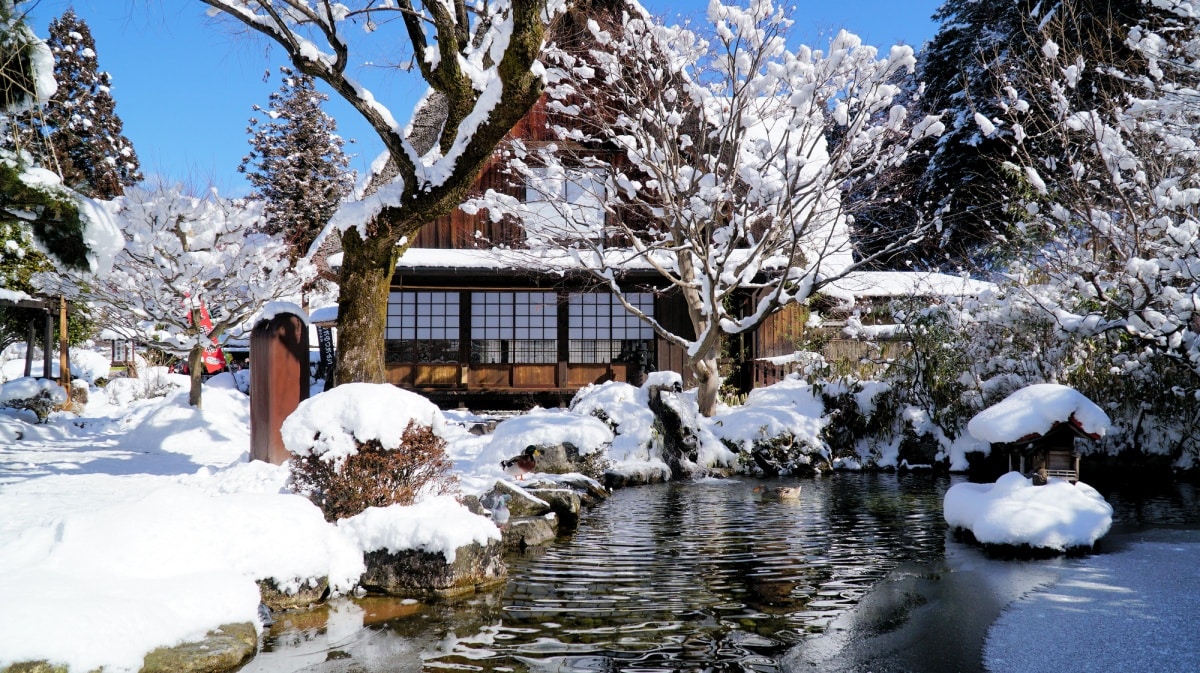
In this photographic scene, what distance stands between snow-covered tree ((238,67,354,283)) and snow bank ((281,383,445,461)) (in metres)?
23.1

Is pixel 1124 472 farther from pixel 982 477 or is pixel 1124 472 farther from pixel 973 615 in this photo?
pixel 973 615

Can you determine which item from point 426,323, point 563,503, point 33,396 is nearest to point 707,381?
point 563,503

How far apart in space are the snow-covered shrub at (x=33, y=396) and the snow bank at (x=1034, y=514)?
14.4 m

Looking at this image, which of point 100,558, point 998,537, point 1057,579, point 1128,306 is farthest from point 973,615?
point 1128,306

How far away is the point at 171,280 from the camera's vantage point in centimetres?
1391

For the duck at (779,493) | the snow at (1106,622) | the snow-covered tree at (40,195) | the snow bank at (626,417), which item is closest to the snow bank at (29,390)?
the snow bank at (626,417)

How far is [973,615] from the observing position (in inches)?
192

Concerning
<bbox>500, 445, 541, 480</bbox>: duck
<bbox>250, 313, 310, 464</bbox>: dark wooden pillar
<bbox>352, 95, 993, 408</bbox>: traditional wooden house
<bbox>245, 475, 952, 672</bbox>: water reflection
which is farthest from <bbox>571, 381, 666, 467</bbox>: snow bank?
<bbox>250, 313, 310, 464</bbox>: dark wooden pillar

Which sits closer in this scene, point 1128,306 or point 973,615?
point 973,615

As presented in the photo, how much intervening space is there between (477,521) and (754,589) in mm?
2093

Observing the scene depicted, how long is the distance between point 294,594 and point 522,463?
16.9ft

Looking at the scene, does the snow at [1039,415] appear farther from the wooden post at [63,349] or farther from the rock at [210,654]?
the wooden post at [63,349]

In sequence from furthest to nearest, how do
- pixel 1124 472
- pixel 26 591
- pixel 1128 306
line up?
pixel 1124 472 < pixel 1128 306 < pixel 26 591

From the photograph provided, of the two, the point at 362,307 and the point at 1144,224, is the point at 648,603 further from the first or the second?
the point at 1144,224
